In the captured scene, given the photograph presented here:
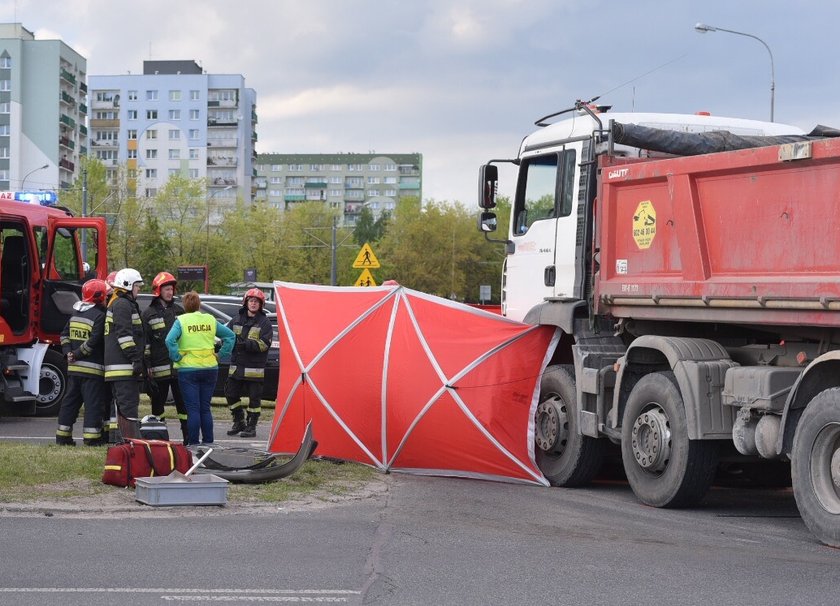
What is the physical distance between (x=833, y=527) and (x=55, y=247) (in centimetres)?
1287

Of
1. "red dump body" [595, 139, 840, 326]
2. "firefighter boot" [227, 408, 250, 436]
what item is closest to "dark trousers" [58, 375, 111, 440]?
"firefighter boot" [227, 408, 250, 436]

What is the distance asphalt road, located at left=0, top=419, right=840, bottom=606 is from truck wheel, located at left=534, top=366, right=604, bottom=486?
121 cm

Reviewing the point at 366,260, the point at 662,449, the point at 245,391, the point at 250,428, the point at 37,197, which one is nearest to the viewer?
the point at 662,449

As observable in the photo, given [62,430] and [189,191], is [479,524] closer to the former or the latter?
[62,430]

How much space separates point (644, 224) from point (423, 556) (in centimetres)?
425

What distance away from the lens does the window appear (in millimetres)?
11977

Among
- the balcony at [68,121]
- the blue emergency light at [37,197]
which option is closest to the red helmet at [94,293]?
the blue emergency light at [37,197]

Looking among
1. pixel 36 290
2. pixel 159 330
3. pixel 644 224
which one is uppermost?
pixel 644 224

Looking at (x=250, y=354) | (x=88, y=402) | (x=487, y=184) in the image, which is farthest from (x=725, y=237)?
(x=250, y=354)

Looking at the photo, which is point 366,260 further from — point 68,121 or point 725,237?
point 68,121

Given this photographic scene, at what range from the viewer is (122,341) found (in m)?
12.4

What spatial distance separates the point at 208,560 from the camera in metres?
7.43

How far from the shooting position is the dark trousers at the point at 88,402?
42.4 ft

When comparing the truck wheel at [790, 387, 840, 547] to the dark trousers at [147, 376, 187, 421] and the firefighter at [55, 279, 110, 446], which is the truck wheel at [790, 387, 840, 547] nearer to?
the dark trousers at [147, 376, 187, 421]
